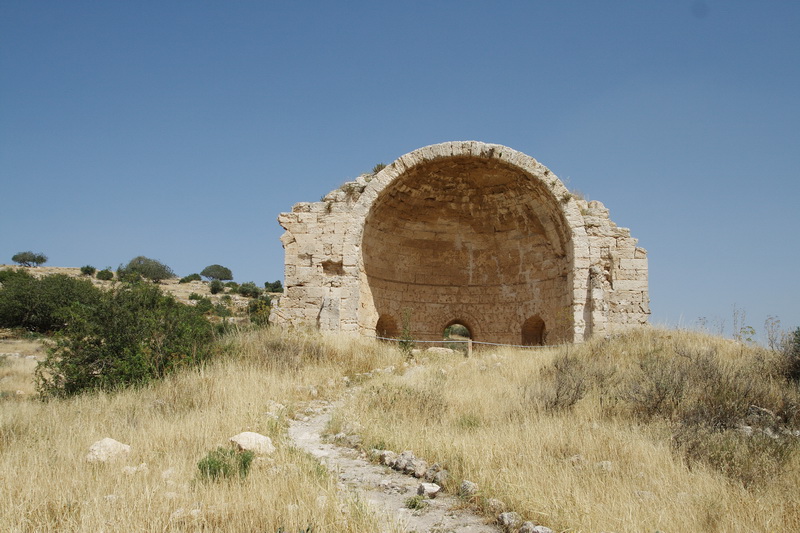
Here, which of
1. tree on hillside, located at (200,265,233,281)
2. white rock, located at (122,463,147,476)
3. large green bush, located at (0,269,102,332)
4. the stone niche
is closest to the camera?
white rock, located at (122,463,147,476)

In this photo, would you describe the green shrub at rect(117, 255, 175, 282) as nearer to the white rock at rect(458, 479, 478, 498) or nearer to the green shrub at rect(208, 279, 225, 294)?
the green shrub at rect(208, 279, 225, 294)

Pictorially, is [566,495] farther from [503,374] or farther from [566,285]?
[566,285]

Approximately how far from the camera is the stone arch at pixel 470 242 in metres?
12.2

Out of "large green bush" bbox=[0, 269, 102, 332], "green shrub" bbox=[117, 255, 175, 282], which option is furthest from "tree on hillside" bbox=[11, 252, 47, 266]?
"large green bush" bbox=[0, 269, 102, 332]

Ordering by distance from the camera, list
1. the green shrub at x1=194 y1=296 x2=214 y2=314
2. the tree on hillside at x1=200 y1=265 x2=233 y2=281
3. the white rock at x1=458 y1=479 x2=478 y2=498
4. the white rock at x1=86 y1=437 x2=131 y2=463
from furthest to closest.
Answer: the tree on hillside at x1=200 y1=265 x2=233 y2=281, the green shrub at x1=194 y1=296 x2=214 y2=314, the white rock at x1=86 y1=437 x2=131 y2=463, the white rock at x1=458 y1=479 x2=478 y2=498

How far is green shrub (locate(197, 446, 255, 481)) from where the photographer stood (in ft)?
13.6

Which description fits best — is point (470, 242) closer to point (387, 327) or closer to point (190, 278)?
point (387, 327)

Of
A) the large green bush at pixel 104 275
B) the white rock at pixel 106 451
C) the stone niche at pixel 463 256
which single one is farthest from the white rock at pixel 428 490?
the large green bush at pixel 104 275

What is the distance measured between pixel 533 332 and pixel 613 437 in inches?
371

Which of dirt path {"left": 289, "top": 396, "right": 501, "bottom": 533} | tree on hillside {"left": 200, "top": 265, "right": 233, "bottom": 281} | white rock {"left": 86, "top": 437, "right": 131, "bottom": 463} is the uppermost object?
tree on hillside {"left": 200, "top": 265, "right": 233, "bottom": 281}

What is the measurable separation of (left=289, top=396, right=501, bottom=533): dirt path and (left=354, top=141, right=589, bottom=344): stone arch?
661 cm

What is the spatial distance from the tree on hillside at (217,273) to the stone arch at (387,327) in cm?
3813

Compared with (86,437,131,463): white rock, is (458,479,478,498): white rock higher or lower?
lower

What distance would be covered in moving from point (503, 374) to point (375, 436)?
3.78 metres
